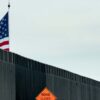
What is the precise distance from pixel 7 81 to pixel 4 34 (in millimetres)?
2711

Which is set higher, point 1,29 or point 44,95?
point 1,29

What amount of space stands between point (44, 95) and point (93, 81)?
71.1ft

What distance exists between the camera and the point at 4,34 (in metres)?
26.7

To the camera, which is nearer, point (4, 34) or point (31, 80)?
point (4, 34)

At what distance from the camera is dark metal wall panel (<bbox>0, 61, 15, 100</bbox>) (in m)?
24.4

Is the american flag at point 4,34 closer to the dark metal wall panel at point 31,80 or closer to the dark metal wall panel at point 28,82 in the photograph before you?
the dark metal wall panel at point 31,80

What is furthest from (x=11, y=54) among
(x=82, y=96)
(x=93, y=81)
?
(x=93, y=81)

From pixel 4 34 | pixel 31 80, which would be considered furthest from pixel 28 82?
pixel 4 34

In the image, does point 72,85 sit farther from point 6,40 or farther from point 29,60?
point 6,40

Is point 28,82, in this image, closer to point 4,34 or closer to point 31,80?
point 31,80

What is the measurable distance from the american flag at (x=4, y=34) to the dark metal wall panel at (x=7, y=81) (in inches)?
43.7

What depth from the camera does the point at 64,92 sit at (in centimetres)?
3503

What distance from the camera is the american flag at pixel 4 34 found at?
1030 inches

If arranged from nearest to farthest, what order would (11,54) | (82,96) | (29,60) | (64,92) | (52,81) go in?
(11,54) < (29,60) < (52,81) < (64,92) < (82,96)
